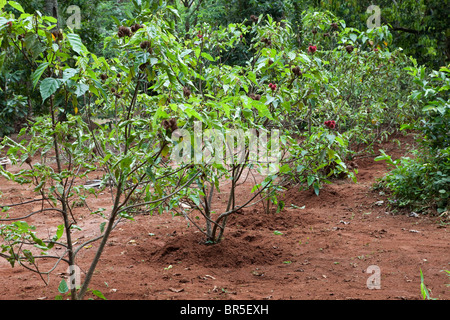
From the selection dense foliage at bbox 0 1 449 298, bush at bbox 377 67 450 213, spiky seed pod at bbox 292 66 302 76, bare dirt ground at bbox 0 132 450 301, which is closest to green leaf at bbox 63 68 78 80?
dense foliage at bbox 0 1 449 298

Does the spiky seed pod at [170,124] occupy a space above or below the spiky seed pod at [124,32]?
below

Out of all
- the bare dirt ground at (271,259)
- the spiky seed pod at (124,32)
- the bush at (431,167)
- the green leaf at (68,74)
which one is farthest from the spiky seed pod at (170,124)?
the bush at (431,167)

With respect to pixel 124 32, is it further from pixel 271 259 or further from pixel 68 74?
pixel 271 259

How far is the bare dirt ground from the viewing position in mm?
2750

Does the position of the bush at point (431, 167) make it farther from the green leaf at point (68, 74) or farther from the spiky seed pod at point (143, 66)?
the green leaf at point (68, 74)

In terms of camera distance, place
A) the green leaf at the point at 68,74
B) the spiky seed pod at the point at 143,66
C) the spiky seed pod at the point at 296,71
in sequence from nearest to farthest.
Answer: the green leaf at the point at 68,74
the spiky seed pod at the point at 143,66
the spiky seed pod at the point at 296,71

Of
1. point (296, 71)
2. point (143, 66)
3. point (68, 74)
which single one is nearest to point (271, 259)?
point (296, 71)

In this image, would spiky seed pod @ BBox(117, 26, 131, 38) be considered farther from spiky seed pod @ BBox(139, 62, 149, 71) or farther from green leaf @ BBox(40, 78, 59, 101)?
green leaf @ BBox(40, 78, 59, 101)

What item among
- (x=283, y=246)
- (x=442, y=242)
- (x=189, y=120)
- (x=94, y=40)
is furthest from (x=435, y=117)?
(x=94, y=40)

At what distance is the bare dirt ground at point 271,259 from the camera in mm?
2750

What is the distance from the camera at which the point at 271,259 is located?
140 inches
